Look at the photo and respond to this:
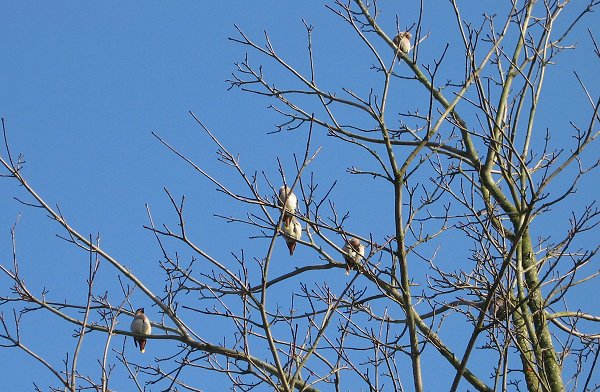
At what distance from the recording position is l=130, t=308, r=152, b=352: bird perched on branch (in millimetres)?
6555

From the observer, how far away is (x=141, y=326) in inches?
266

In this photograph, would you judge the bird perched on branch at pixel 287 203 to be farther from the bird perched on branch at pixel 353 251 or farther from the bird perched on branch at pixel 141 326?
the bird perched on branch at pixel 141 326

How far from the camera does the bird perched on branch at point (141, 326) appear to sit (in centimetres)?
655

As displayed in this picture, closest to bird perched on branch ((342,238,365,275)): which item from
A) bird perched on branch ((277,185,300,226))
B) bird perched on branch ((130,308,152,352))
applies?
bird perched on branch ((277,185,300,226))

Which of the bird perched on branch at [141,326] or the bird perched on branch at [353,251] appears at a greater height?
the bird perched on branch at [353,251]

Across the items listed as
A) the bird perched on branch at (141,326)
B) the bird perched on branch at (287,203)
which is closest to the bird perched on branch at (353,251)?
the bird perched on branch at (287,203)

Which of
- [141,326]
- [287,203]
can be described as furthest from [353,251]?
[141,326]

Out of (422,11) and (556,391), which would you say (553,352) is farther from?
(422,11)

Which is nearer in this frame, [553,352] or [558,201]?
[558,201]

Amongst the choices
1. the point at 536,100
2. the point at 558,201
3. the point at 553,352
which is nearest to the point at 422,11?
the point at 558,201

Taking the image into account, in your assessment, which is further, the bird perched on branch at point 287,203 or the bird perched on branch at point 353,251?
the bird perched on branch at point 353,251

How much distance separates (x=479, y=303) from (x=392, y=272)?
42.0 inches

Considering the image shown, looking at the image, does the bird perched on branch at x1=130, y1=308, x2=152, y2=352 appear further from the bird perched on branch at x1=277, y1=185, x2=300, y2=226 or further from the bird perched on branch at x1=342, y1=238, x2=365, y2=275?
the bird perched on branch at x1=342, y1=238, x2=365, y2=275

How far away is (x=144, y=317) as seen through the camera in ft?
21.5
